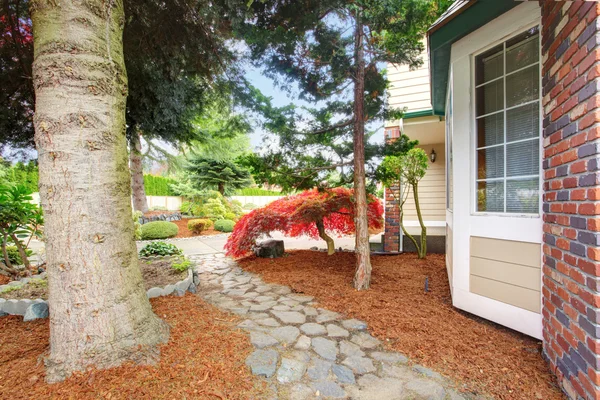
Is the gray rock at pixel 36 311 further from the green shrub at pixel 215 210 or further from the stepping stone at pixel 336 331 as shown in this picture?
the green shrub at pixel 215 210

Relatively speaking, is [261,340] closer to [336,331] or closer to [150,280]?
[336,331]

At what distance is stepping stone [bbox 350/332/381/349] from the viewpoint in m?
2.33

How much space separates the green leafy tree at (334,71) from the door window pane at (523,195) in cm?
154

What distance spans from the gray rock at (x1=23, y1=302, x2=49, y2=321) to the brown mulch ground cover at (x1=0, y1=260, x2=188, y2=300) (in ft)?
1.42

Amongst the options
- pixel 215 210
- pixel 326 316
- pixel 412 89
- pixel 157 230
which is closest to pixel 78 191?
pixel 326 316

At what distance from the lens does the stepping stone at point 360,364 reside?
201 centimetres

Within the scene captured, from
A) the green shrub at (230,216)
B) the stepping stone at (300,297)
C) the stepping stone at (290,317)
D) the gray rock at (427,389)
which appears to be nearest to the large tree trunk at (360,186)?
the stepping stone at (300,297)

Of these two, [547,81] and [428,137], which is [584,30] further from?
[428,137]

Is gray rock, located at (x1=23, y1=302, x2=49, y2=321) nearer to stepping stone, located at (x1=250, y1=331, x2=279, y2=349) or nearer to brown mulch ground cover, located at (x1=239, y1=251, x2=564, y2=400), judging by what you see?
stepping stone, located at (x1=250, y1=331, x2=279, y2=349)

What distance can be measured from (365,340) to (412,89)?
5.49 meters

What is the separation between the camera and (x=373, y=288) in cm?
363

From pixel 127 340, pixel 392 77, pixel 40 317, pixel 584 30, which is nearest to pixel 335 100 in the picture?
pixel 584 30

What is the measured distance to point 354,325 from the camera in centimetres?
266

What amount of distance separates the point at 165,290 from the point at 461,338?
9.94 feet
